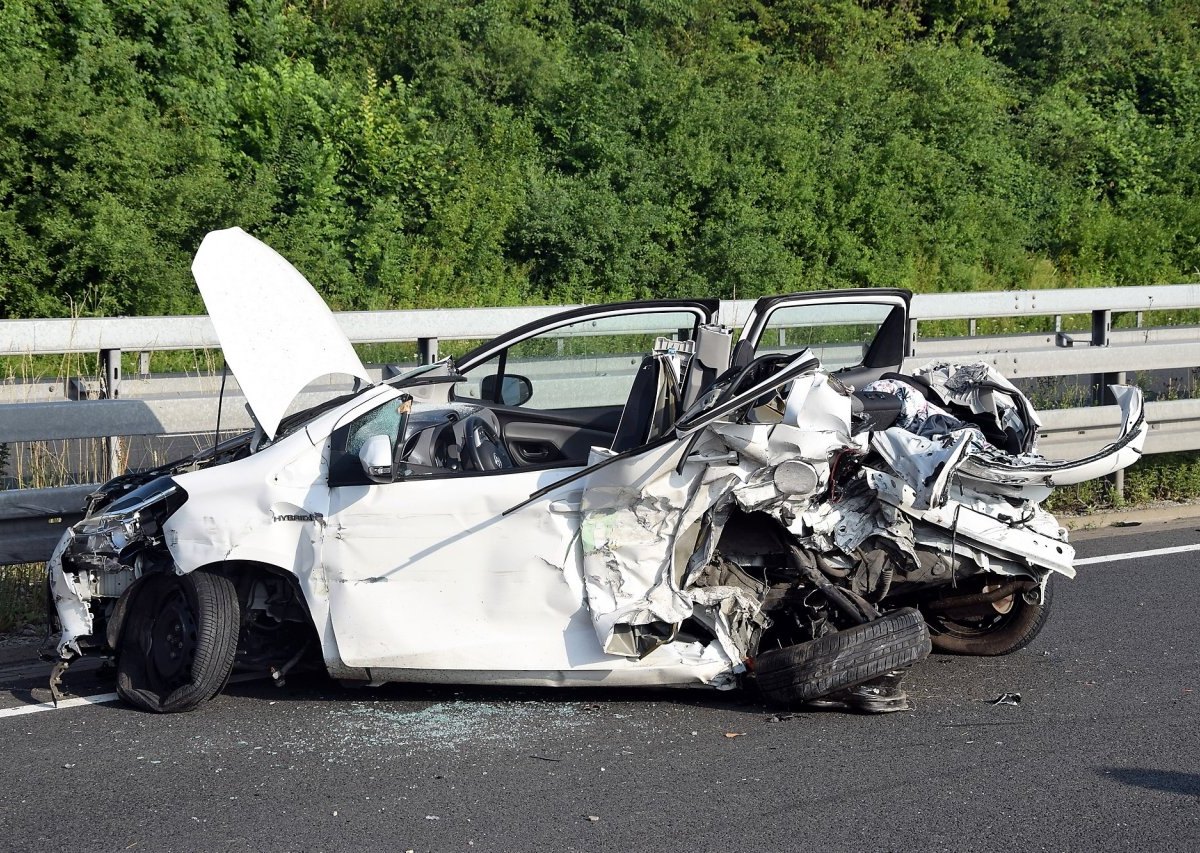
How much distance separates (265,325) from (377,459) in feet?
3.01

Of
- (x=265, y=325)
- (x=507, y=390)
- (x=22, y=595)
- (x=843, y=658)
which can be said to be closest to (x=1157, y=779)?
(x=843, y=658)

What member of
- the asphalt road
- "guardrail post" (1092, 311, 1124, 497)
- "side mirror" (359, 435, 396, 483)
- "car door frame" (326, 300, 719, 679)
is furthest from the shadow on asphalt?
"guardrail post" (1092, 311, 1124, 497)

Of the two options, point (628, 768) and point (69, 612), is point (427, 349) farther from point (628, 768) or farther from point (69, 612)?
point (628, 768)

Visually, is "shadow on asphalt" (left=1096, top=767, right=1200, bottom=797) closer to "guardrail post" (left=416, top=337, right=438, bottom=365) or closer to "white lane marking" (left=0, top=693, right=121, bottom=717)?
"white lane marking" (left=0, top=693, right=121, bottom=717)

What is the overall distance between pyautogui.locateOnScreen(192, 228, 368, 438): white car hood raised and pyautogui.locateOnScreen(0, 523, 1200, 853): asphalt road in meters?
1.35

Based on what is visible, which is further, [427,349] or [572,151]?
[572,151]

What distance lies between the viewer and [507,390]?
6.73 meters

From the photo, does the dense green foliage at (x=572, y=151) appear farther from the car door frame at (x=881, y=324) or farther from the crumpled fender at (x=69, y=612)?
the car door frame at (x=881, y=324)

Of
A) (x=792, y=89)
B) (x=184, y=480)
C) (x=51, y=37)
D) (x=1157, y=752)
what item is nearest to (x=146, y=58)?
(x=51, y=37)

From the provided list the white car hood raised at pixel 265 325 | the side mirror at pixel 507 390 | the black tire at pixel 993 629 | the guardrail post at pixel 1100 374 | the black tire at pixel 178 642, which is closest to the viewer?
the black tire at pixel 178 642

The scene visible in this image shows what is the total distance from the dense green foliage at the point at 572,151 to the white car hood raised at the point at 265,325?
1097 cm

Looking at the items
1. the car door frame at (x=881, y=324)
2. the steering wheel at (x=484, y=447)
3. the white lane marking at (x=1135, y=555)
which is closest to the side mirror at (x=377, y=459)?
the steering wheel at (x=484, y=447)

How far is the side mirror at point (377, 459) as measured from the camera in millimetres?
5367

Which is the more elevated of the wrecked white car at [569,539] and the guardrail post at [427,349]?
the guardrail post at [427,349]
